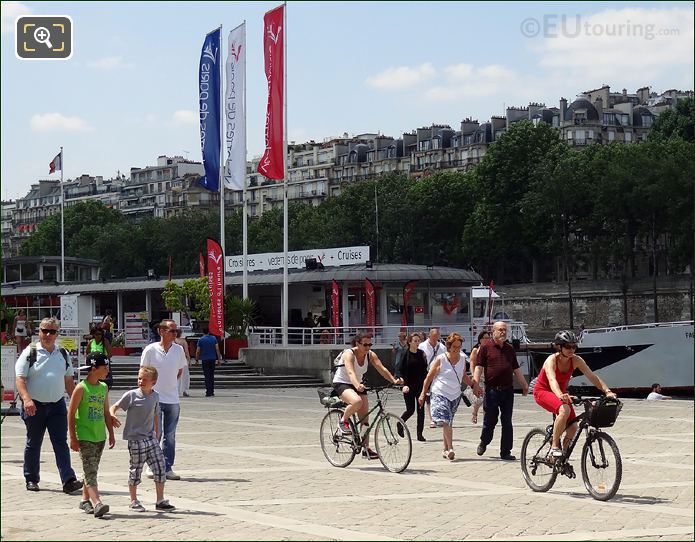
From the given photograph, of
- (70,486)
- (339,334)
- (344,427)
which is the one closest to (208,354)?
(339,334)

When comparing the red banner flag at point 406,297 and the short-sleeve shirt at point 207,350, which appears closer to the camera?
the short-sleeve shirt at point 207,350

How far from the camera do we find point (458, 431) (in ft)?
67.6

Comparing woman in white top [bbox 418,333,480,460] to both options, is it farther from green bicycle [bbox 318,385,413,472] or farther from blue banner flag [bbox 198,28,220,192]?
blue banner flag [bbox 198,28,220,192]

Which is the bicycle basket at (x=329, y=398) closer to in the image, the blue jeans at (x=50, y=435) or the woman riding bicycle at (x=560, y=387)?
the woman riding bicycle at (x=560, y=387)

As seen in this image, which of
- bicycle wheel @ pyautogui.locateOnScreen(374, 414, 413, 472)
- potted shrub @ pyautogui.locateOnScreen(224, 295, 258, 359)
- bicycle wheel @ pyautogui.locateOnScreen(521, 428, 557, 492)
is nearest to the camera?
bicycle wheel @ pyautogui.locateOnScreen(521, 428, 557, 492)

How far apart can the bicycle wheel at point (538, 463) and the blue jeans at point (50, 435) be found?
15.0ft

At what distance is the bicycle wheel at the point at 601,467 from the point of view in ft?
39.5

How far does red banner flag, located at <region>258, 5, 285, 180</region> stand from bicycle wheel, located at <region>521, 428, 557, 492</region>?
84.1 feet

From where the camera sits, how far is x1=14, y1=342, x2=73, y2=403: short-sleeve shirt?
12.4 m

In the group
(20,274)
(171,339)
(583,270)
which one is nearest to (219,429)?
(171,339)

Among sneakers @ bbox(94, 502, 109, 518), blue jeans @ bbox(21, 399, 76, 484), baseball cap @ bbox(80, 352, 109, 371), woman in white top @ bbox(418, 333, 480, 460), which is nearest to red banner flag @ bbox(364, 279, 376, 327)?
woman in white top @ bbox(418, 333, 480, 460)

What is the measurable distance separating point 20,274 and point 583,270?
156 ft

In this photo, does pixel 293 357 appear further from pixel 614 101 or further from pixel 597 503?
pixel 614 101

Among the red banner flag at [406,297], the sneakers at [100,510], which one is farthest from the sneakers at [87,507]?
the red banner flag at [406,297]
